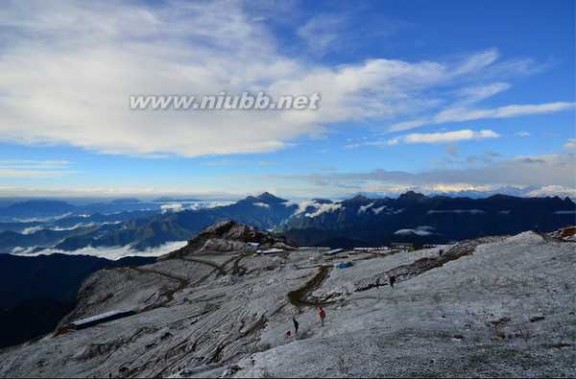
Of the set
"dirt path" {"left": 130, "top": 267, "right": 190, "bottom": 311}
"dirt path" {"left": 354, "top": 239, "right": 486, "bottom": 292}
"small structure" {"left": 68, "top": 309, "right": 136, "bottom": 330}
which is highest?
"dirt path" {"left": 354, "top": 239, "right": 486, "bottom": 292}

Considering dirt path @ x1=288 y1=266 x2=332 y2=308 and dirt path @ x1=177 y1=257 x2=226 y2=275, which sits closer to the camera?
dirt path @ x1=288 y1=266 x2=332 y2=308

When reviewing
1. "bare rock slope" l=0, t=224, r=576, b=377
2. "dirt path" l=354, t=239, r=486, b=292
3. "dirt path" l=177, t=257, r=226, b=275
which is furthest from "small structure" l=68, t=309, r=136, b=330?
"dirt path" l=354, t=239, r=486, b=292

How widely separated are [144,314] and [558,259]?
82.1 metres

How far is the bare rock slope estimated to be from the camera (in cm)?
4281

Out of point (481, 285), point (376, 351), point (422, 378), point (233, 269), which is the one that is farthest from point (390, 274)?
point (233, 269)

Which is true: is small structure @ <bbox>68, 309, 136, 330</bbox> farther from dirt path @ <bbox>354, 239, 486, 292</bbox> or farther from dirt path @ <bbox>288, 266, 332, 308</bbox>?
dirt path @ <bbox>354, 239, 486, 292</bbox>

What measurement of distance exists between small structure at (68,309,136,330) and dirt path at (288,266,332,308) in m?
42.1

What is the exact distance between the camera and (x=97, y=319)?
4087 inches

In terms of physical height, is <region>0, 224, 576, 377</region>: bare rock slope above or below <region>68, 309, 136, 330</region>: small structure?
above

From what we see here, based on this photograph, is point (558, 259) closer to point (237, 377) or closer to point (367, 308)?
point (367, 308)

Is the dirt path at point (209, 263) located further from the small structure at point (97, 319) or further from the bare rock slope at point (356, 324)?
the small structure at point (97, 319)

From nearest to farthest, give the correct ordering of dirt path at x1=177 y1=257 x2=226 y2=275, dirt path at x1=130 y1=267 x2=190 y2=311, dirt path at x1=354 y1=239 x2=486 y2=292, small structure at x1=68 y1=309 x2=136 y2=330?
dirt path at x1=354 y1=239 x2=486 y2=292, small structure at x1=68 y1=309 x2=136 y2=330, dirt path at x1=130 y1=267 x2=190 y2=311, dirt path at x1=177 y1=257 x2=226 y2=275

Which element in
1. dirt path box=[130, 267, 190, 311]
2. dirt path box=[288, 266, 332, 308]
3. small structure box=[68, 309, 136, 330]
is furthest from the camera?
dirt path box=[130, 267, 190, 311]

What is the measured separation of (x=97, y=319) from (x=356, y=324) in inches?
2637
